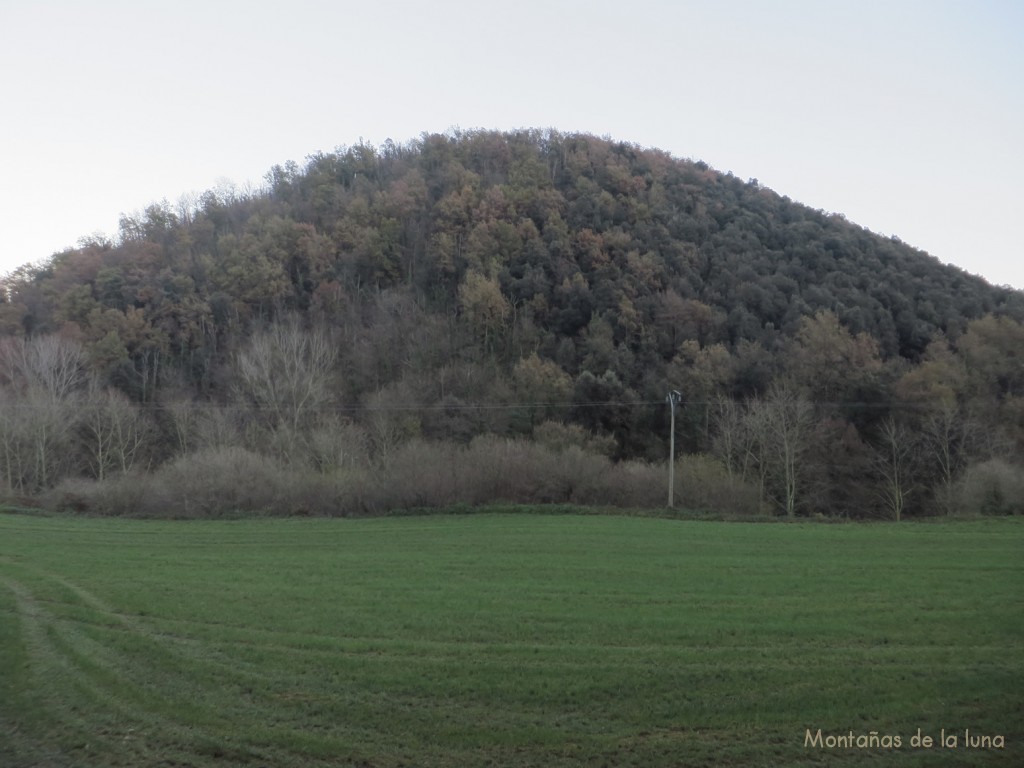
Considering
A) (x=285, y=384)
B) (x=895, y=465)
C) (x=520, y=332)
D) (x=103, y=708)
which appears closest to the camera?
(x=103, y=708)

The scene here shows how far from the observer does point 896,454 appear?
45625mm

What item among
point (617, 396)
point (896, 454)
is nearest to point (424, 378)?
point (617, 396)

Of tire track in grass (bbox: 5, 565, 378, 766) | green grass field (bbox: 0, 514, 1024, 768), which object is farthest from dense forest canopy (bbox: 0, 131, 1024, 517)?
tire track in grass (bbox: 5, 565, 378, 766)

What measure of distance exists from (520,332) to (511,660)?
57294 mm

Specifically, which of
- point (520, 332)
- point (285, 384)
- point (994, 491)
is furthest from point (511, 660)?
point (520, 332)

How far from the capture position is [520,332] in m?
67.2

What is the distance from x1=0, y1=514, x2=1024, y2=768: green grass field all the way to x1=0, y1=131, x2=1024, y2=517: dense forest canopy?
2178 cm

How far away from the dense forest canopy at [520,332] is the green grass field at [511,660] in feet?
71.5

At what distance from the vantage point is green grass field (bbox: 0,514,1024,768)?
776 cm

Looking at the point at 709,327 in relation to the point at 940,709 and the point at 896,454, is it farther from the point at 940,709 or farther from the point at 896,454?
the point at 940,709

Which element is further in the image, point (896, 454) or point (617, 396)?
point (617, 396)

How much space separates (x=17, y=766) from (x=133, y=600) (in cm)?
802

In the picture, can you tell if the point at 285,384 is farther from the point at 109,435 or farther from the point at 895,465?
the point at 895,465

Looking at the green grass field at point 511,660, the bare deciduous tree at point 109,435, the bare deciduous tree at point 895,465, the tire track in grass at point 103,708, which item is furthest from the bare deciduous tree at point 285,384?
the tire track in grass at point 103,708
